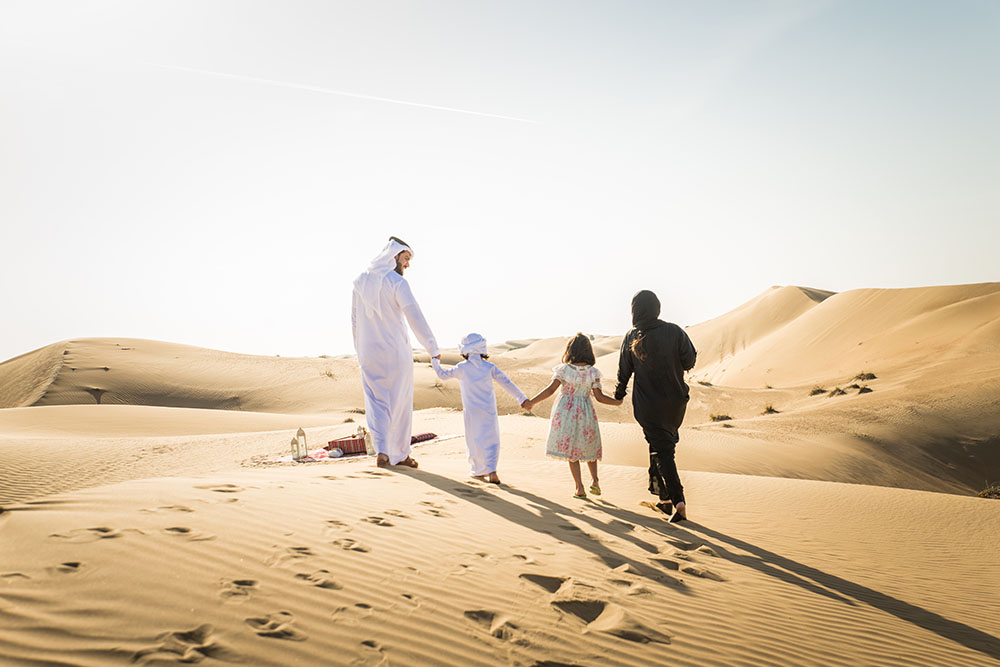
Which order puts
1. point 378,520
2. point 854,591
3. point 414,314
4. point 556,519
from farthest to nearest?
point 414,314 → point 556,519 → point 854,591 → point 378,520

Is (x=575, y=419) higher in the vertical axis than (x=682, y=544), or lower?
higher

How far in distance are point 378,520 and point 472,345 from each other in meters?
3.16

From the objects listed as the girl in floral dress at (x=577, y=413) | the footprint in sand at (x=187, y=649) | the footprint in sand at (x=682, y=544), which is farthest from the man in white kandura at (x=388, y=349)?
the footprint in sand at (x=187, y=649)

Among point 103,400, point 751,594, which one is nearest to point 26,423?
point 103,400

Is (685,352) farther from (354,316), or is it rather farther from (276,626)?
(276,626)

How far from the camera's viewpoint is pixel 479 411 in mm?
7086

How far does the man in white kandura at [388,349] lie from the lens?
6.57m

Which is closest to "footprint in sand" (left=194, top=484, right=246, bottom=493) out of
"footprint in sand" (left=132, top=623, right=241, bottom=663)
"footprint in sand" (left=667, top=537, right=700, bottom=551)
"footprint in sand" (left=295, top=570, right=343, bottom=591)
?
"footprint in sand" (left=295, top=570, right=343, bottom=591)

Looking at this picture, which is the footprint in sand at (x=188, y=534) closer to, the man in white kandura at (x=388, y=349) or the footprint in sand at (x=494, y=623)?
the footprint in sand at (x=494, y=623)

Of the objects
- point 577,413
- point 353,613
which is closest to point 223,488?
point 353,613

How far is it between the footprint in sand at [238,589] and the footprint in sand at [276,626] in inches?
7.2

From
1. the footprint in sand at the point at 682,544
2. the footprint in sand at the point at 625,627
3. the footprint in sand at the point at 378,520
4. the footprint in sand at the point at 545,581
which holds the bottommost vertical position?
the footprint in sand at the point at 682,544

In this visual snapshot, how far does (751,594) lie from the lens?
4020mm

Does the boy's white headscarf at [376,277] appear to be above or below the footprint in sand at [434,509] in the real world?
above
